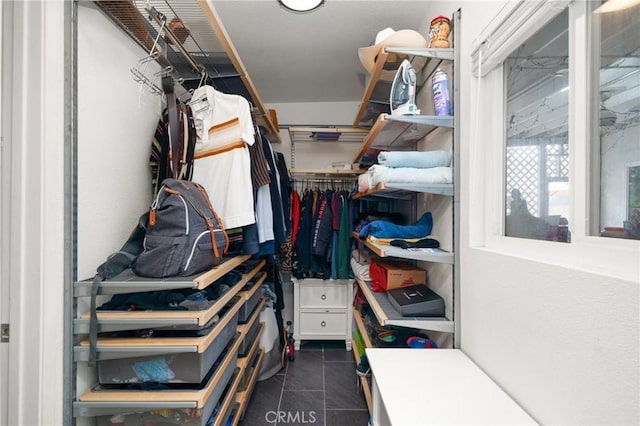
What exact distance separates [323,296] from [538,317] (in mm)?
2047

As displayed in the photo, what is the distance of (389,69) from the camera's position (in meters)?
1.54

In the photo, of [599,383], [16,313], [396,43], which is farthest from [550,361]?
[16,313]

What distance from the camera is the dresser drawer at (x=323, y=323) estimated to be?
267 cm

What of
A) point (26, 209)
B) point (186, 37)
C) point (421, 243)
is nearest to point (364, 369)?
point (421, 243)

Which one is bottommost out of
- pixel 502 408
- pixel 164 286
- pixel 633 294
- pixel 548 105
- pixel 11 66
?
pixel 502 408

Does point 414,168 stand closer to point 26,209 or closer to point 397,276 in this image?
point 397,276

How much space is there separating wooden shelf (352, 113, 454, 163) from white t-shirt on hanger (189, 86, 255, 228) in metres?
0.70

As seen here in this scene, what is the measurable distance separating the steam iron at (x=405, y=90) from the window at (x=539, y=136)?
381 mm

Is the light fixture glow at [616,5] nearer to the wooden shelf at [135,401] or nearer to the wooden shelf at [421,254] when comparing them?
the wooden shelf at [421,254]

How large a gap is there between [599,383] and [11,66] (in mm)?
1907

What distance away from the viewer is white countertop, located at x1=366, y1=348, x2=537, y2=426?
811 mm

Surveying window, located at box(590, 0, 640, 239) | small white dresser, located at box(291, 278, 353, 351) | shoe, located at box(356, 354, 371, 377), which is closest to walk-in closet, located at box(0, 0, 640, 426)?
window, located at box(590, 0, 640, 239)

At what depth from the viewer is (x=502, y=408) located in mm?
855

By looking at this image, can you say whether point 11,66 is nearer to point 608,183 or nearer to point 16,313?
point 16,313
